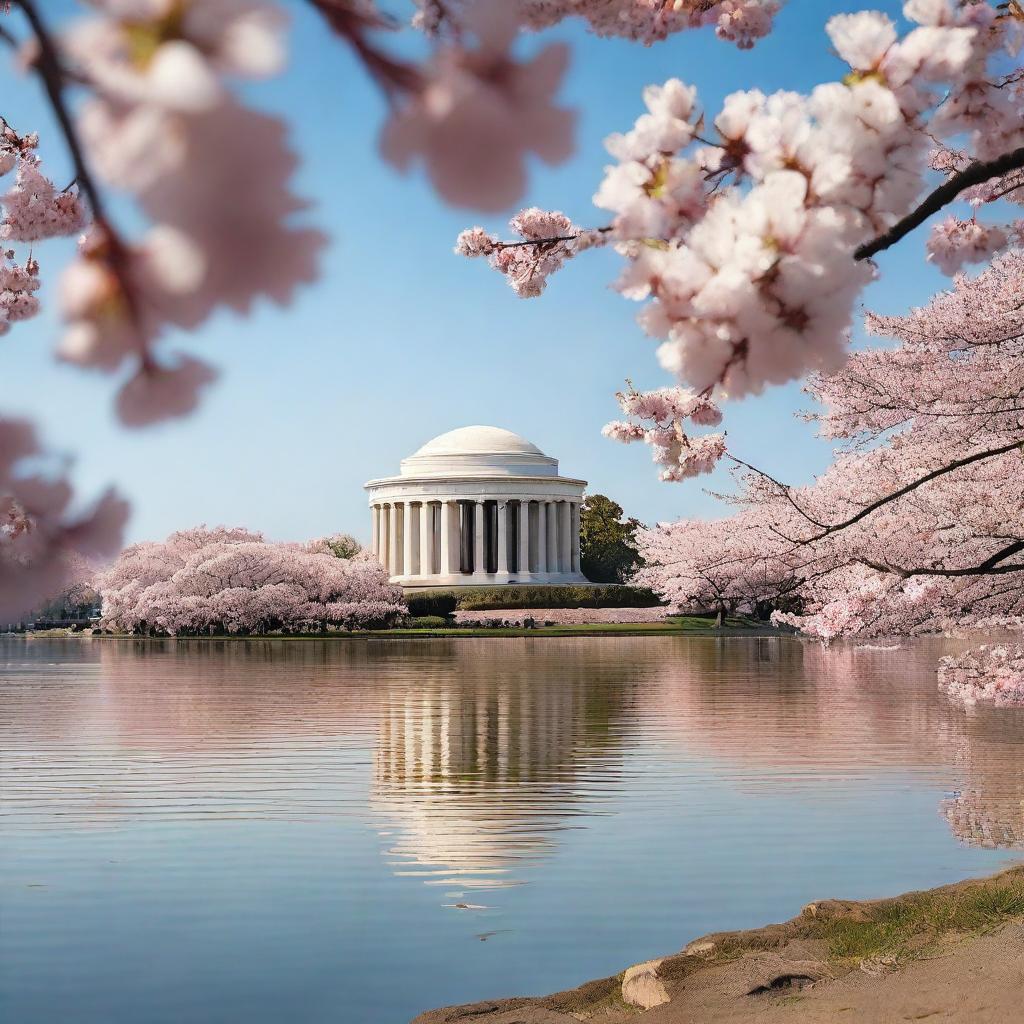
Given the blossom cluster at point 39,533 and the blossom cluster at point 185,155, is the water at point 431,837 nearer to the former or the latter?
the blossom cluster at point 39,533

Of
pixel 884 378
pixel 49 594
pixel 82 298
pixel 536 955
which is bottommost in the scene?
pixel 536 955

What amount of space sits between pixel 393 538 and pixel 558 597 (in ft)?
68.3

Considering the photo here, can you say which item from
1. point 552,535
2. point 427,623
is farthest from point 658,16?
point 552,535

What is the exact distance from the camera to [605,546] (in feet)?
315

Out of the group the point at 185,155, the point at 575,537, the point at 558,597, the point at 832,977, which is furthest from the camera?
the point at 575,537

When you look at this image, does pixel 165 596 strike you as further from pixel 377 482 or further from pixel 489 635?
pixel 377 482

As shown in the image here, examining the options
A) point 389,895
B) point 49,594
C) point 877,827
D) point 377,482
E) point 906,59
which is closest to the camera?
point 906,59

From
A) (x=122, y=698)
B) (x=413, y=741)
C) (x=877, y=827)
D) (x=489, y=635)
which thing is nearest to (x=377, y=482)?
(x=489, y=635)

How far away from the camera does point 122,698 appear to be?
21.1 m

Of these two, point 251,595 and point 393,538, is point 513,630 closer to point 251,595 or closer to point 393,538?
point 251,595

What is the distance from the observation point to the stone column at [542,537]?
82.0 m

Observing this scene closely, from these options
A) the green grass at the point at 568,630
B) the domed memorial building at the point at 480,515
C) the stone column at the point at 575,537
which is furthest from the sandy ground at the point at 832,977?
the stone column at the point at 575,537

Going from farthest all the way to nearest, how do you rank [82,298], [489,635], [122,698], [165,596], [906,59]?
[165,596]
[489,635]
[122,698]
[906,59]
[82,298]

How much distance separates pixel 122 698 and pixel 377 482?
206ft
